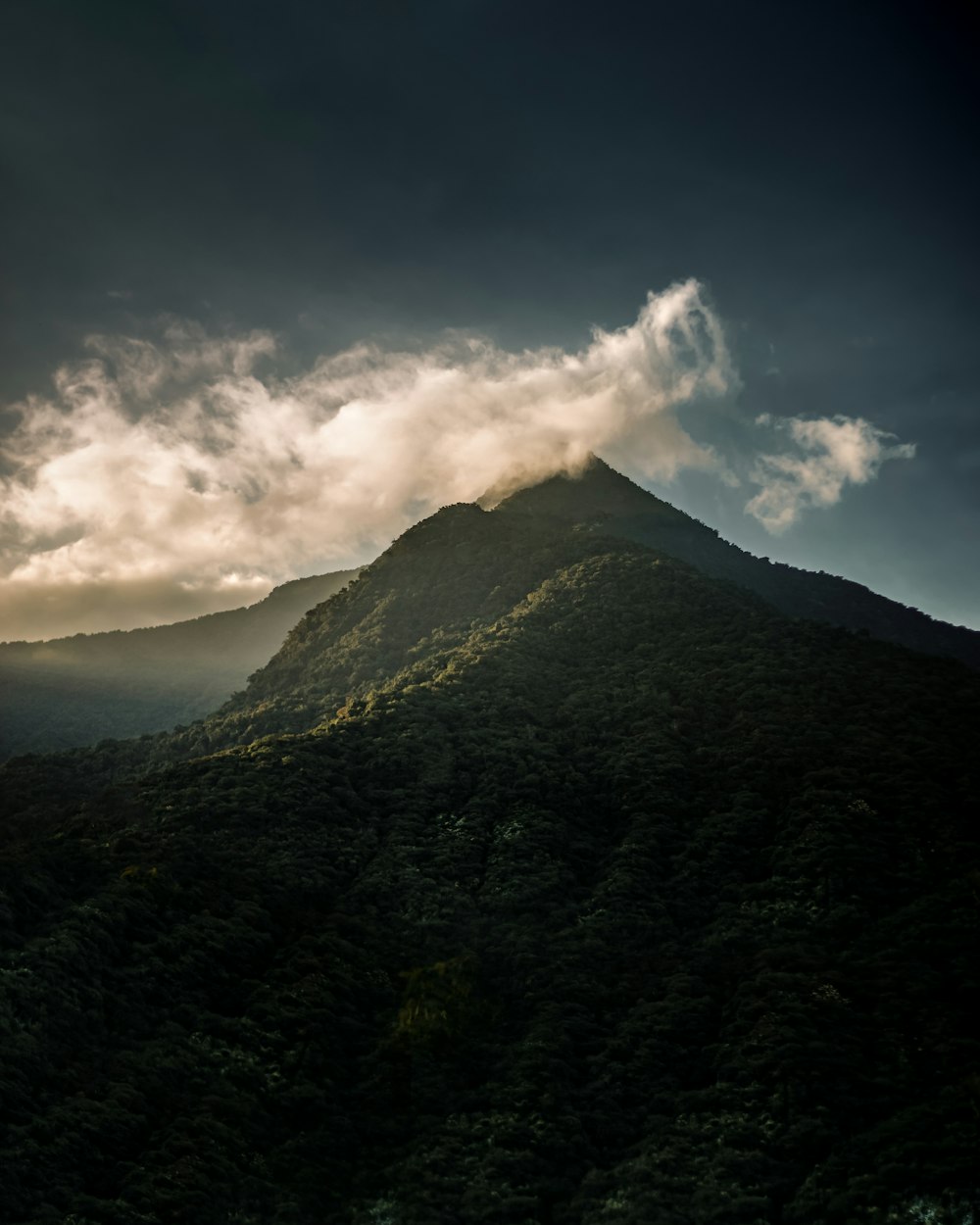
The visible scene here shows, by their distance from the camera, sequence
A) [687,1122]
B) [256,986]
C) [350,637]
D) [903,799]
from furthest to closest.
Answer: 1. [350,637]
2. [903,799]
3. [256,986]
4. [687,1122]

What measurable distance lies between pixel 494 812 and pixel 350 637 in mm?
59122

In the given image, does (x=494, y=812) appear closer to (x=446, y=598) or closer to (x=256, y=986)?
(x=256, y=986)

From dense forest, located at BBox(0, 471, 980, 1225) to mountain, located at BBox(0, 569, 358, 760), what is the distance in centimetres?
6838

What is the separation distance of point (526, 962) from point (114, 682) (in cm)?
14675

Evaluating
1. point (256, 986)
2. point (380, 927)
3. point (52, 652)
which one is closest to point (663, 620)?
point (380, 927)

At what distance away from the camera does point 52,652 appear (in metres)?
191

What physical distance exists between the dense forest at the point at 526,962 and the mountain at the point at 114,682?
68380mm

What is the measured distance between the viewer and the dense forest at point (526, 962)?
95.9 feet

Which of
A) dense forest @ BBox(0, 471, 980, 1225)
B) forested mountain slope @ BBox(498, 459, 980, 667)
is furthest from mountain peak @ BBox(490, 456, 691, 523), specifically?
dense forest @ BBox(0, 471, 980, 1225)

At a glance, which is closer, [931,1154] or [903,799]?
[931,1154]

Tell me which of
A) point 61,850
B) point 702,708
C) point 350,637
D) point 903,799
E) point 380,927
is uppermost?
point 350,637

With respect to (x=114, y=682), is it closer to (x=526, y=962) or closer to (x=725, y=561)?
(x=725, y=561)

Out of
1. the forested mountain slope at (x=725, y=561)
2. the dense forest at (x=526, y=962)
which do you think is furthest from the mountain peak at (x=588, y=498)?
the dense forest at (x=526, y=962)

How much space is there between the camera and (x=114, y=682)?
552ft
